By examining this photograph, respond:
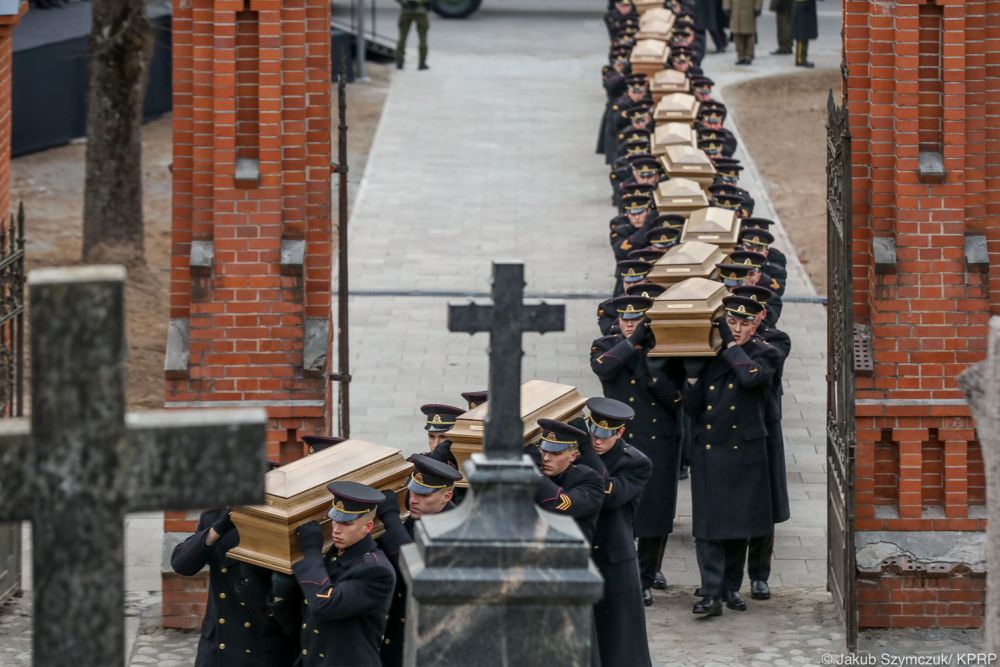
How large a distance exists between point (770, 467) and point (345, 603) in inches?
138

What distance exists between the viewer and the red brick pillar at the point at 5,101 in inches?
429

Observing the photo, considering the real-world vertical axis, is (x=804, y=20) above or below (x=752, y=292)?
above

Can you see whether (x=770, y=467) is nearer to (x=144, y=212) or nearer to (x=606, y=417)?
(x=606, y=417)

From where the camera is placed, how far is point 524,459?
439cm

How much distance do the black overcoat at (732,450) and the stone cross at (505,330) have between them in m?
4.85

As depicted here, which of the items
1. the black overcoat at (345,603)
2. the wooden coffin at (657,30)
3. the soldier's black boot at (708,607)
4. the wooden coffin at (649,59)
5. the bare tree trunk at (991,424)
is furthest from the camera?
the wooden coffin at (657,30)

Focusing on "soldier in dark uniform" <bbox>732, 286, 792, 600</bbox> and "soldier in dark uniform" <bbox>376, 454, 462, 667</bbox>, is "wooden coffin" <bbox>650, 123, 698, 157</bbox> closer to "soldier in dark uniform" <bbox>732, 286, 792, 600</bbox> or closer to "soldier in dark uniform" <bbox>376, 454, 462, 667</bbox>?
"soldier in dark uniform" <bbox>732, 286, 792, 600</bbox>

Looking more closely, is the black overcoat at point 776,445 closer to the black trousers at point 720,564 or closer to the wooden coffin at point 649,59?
the black trousers at point 720,564

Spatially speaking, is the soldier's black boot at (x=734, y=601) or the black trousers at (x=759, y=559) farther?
the black trousers at (x=759, y=559)

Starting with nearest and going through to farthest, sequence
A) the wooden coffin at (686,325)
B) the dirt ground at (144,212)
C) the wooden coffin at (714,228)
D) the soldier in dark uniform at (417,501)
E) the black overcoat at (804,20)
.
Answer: the soldier in dark uniform at (417,501) < the wooden coffin at (686,325) < the wooden coffin at (714,228) < the dirt ground at (144,212) < the black overcoat at (804,20)

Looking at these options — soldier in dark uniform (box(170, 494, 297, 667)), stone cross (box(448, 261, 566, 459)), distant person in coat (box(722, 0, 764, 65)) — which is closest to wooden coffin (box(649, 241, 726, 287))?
soldier in dark uniform (box(170, 494, 297, 667))

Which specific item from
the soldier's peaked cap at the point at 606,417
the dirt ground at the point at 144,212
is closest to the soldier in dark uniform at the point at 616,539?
the soldier's peaked cap at the point at 606,417

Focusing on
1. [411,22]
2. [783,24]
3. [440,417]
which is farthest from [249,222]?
[783,24]

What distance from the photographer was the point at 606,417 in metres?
8.23
